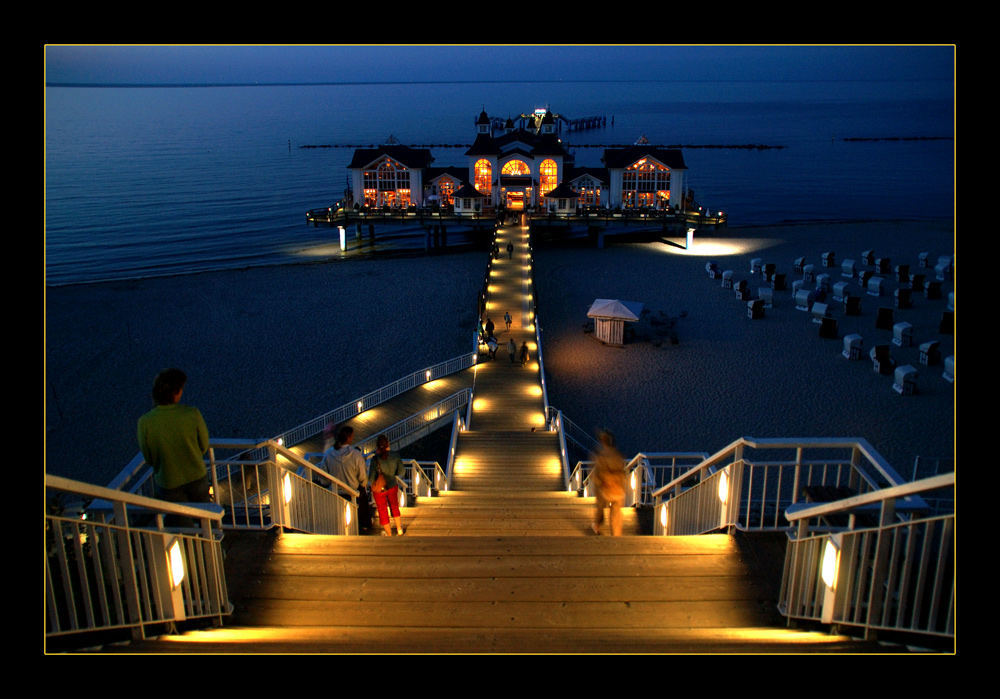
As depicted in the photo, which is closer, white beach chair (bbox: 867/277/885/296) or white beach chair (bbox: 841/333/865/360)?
white beach chair (bbox: 841/333/865/360)

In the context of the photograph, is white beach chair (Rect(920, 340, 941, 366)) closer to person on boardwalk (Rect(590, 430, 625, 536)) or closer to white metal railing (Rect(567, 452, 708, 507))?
white metal railing (Rect(567, 452, 708, 507))

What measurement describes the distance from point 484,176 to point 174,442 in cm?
4097

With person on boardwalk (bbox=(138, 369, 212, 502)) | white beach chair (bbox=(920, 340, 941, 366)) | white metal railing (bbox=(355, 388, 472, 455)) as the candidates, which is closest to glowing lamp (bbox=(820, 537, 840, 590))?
person on boardwalk (bbox=(138, 369, 212, 502))

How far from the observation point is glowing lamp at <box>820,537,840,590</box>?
4.08 metres

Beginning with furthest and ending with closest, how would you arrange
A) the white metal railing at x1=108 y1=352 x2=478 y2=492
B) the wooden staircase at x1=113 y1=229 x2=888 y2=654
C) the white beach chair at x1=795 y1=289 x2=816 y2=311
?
1. the white beach chair at x1=795 y1=289 x2=816 y2=311
2. the white metal railing at x1=108 y1=352 x2=478 y2=492
3. the wooden staircase at x1=113 y1=229 x2=888 y2=654

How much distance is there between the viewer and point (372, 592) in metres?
4.88

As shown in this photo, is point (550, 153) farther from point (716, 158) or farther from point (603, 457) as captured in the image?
point (716, 158)

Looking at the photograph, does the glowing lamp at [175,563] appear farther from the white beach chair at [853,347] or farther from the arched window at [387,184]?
the arched window at [387,184]

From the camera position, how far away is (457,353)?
2314 cm

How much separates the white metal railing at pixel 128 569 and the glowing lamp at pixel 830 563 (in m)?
3.72

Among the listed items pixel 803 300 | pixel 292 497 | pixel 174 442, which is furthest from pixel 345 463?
pixel 803 300

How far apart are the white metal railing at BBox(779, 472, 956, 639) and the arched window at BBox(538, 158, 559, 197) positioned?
4123 cm

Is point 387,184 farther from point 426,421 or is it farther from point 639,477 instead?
point 639,477
